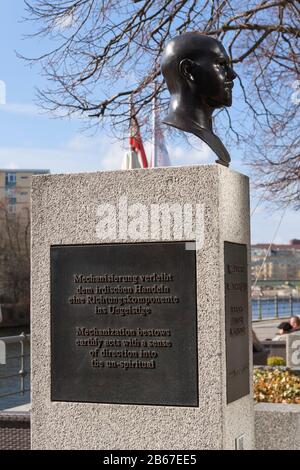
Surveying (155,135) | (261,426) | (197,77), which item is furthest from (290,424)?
(155,135)

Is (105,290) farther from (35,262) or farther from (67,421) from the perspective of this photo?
(67,421)

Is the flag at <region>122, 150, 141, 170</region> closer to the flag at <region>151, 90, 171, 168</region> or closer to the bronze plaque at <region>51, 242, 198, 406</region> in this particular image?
the bronze plaque at <region>51, 242, 198, 406</region>

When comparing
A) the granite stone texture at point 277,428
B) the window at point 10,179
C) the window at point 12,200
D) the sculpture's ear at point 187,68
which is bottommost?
the granite stone texture at point 277,428

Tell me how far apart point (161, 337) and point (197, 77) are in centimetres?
193

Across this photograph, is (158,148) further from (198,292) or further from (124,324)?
(198,292)

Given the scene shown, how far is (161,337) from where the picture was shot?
5418mm

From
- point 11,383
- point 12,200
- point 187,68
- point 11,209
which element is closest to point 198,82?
point 187,68

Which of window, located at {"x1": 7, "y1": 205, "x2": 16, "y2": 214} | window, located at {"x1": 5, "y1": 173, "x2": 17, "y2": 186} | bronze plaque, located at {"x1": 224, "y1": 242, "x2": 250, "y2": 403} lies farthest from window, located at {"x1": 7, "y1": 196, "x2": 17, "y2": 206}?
bronze plaque, located at {"x1": 224, "y1": 242, "x2": 250, "y2": 403}

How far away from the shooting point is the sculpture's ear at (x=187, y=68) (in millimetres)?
5785

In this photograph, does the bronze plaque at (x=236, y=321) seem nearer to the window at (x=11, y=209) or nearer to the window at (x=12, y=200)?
the window at (x=11, y=209)

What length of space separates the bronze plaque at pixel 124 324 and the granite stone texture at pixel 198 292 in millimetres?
63

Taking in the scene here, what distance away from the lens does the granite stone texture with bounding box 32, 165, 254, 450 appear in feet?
17.4

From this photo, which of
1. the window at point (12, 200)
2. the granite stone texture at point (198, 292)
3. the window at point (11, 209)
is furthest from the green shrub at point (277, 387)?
the window at point (12, 200)

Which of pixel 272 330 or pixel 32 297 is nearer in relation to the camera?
pixel 32 297
